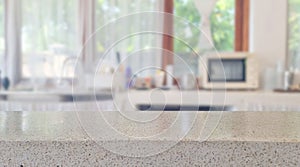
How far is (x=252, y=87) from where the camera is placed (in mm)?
2539

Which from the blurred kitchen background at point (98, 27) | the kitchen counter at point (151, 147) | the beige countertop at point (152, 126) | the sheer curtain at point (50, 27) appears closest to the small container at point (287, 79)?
the blurred kitchen background at point (98, 27)

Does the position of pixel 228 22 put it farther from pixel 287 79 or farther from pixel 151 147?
pixel 151 147

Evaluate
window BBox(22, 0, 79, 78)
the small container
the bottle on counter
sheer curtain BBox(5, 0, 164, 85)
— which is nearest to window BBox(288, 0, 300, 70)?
the small container

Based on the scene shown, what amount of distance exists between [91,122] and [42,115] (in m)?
0.19

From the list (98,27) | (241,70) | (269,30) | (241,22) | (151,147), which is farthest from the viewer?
(241,22)

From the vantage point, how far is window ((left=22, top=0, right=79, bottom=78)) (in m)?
2.87

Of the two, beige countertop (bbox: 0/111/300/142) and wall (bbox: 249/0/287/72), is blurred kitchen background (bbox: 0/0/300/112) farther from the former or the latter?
beige countertop (bbox: 0/111/300/142)

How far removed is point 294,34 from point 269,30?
0.80 feet

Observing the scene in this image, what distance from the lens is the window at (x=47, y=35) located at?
9.43ft

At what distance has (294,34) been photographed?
9.09 feet

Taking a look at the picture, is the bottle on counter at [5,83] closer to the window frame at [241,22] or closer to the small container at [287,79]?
the window frame at [241,22]

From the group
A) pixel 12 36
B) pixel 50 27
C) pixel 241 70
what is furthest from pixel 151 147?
pixel 12 36

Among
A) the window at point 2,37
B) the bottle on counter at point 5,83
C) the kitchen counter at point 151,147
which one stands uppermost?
the window at point 2,37

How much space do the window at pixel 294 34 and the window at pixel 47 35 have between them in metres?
1.90
